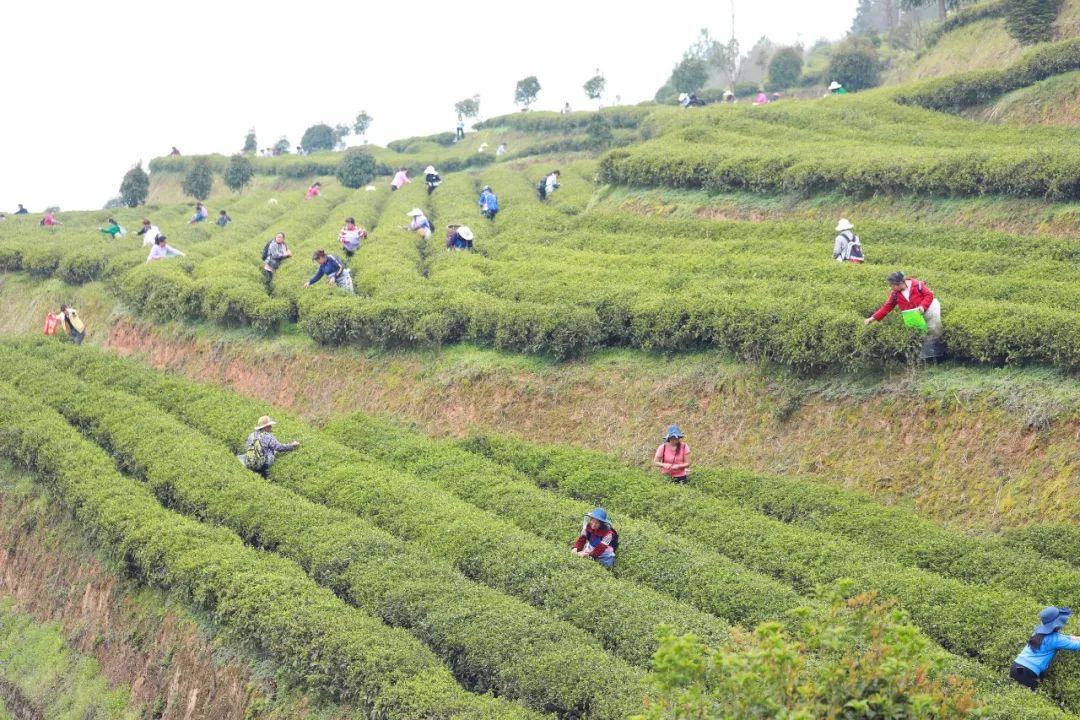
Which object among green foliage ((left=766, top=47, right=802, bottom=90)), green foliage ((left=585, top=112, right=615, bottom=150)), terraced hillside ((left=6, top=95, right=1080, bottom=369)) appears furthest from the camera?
green foliage ((left=766, top=47, right=802, bottom=90))

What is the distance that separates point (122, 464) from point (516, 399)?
7.37 meters

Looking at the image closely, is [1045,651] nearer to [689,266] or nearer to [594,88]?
[689,266]

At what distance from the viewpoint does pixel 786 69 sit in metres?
58.5

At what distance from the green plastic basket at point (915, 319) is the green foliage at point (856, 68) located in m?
36.7

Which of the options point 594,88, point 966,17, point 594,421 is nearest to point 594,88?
point 594,88

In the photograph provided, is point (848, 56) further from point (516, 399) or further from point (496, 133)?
point (516, 399)

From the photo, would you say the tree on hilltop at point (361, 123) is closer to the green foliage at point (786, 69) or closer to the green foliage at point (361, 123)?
the green foliage at point (361, 123)

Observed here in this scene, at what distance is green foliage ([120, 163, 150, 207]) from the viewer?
4819 cm

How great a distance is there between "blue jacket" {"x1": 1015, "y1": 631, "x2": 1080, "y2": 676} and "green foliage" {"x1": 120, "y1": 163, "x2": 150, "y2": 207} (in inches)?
1786

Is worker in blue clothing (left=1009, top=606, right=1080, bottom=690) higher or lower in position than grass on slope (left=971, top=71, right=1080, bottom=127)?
lower

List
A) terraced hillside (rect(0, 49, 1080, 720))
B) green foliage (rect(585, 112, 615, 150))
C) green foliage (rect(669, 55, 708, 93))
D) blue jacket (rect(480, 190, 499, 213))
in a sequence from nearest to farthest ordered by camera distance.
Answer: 1. terraced hillside (rect(0, 49, 1080, 720))
2. blue jacket (rect(480, 190, 499, 213))
3. green foliage (rect(585, 112, 615, 150))
4. green foliage (rect(669, 55, 708, 93))

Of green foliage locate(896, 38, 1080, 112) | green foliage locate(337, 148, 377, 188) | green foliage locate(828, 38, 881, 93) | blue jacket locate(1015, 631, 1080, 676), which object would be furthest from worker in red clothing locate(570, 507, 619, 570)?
green foliage locate(828, 38, 881, 93)

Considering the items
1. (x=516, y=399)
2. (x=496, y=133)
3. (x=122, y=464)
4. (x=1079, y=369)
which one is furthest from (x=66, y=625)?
(x=496, y=133)

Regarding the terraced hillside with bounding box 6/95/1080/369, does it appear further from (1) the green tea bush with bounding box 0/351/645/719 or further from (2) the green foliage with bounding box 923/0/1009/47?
(2) the green foliage with bounding box 923/0/1009/47
